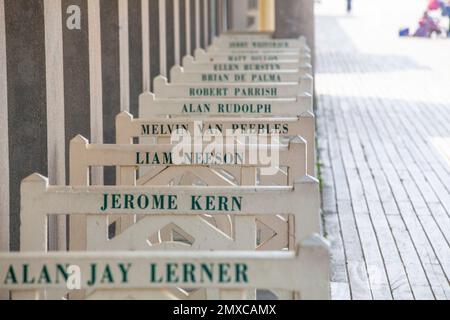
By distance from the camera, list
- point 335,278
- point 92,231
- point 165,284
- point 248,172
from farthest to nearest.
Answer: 1. point 335,278
2. point 248,172
3. point 92,231
4. point 165,284

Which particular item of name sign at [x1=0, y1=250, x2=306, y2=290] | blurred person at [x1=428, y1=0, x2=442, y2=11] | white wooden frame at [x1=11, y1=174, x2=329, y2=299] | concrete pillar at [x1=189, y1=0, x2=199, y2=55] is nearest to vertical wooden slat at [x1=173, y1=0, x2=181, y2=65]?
concrete pillar at [x1=189, y1=0, x2=199, y2=55]

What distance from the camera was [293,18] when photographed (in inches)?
504

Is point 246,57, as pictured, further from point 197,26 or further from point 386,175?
point 197,26

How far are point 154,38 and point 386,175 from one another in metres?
2.52

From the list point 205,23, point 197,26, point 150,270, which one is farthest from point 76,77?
point 205,23

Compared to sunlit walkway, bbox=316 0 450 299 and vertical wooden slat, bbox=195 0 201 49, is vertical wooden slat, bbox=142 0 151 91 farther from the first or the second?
vertical wooden slat, bbox=195 0 201 49

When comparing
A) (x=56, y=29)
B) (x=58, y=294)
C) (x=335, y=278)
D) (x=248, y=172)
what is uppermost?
(x=56, y=29)

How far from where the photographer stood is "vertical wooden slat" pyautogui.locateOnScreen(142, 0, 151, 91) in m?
7.55

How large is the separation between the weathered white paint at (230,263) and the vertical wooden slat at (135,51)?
4.61 m
